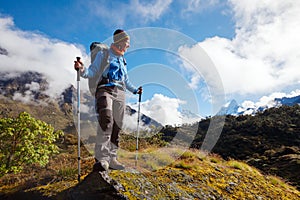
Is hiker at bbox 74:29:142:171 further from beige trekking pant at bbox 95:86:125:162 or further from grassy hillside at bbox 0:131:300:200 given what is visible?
grassy hillside at bbox 0:131:300:200

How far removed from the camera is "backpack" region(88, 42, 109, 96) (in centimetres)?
498

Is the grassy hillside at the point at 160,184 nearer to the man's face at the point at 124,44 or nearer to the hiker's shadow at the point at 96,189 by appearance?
the hiker's shadow at the point at 96,189

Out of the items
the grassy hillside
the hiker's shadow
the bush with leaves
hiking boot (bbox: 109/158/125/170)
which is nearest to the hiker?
hiking boot (bbox: 109/158/125/170)

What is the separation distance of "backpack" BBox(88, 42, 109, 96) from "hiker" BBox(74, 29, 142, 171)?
0.05m

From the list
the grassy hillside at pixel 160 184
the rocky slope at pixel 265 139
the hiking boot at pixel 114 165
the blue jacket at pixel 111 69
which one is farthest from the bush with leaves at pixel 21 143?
the rocky slope at pixel 265 139

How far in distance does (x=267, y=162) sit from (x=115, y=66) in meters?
42.9

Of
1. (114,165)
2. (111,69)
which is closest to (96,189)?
(114,165)

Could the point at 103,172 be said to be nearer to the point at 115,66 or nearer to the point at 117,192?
the point at 117,192

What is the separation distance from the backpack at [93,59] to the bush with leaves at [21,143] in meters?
6.55

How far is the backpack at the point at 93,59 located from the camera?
16.4ft

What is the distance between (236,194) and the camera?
6078mm

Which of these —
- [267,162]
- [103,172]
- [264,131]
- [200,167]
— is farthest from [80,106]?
[264,131]

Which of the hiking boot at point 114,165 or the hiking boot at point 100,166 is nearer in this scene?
the hiking boot at point 100,166

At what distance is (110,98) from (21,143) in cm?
751
